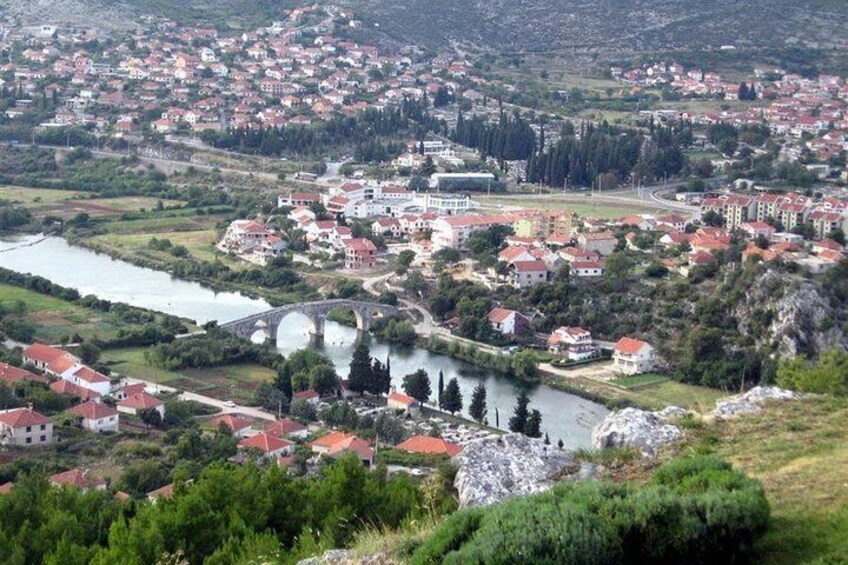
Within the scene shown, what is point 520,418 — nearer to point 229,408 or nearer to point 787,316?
point 229,408

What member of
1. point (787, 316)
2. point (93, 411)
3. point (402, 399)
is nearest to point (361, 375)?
point (402, 399)

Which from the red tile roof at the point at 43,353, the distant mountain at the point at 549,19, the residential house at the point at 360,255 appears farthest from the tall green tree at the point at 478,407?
the distant mountain at the point at 549,19

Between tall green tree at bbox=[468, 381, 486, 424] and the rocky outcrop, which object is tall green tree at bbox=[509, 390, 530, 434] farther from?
the rocky outcrop

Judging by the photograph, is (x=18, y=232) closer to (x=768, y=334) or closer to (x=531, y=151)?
(x=531, y=151)

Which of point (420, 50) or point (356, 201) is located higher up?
point (420, 50)

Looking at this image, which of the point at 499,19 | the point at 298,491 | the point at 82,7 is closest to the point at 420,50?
the point at 499,19

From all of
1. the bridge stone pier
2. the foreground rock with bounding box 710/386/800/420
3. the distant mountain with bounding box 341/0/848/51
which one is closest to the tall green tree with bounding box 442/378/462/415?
the bridge stone pier
